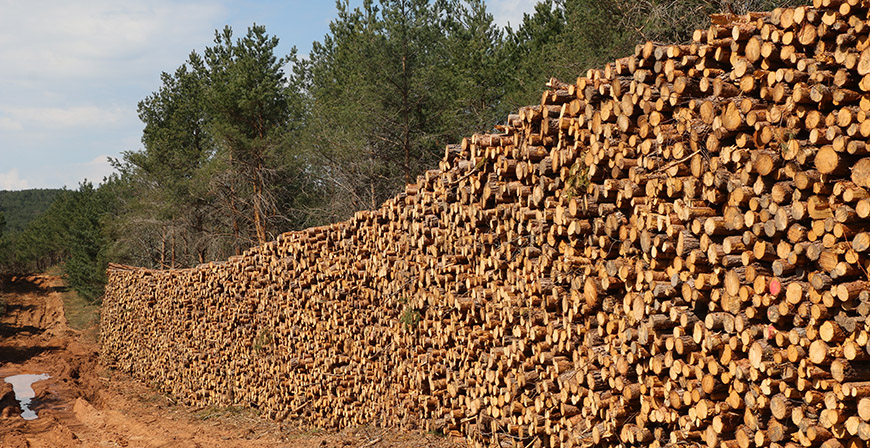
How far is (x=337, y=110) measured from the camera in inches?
732

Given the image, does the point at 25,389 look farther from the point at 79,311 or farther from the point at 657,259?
the point at 79,311

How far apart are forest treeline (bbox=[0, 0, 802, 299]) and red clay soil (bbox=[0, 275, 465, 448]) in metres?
6.09

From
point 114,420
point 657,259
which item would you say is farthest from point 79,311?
point 657,259

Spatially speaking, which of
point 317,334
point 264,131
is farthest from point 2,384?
point 317,334

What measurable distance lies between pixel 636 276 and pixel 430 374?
306 centimetres

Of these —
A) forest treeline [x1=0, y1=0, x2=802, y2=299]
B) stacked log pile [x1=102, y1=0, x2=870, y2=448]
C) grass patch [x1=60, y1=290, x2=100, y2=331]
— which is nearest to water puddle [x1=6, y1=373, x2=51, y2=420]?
forest treeline [x1=0, y1=0, x2=802, y2=299]

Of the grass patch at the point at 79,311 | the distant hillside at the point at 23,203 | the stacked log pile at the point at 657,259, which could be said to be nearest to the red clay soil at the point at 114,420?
the stacked log pile at the point at 657,259

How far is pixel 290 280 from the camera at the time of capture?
9.21 meters

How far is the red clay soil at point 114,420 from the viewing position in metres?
7.92

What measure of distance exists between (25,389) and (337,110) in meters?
10.9

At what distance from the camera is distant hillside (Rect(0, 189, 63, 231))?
345 ft

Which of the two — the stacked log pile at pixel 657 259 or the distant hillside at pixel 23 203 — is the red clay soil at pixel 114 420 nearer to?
the stacked log pile at pixel 657 259

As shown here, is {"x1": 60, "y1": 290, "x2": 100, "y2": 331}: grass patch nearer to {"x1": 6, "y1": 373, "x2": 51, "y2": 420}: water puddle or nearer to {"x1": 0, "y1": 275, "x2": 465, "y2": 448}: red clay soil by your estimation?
{"x1": 0, "y1": 275, "x2": 465, "y2": 448}: red clay soil

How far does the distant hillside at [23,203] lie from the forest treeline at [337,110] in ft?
291
